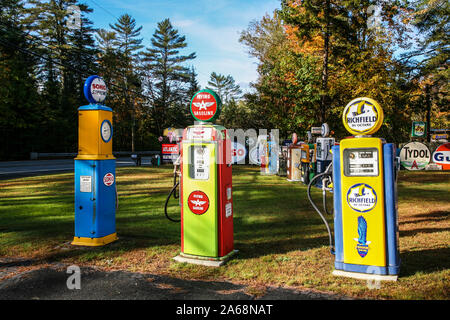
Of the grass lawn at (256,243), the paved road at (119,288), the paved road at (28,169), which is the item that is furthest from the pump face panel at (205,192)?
the paved road at (28,169)

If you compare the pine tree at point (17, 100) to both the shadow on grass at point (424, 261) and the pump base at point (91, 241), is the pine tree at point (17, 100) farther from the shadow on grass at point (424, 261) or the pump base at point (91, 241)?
the shadow on grass at point (424, 261)

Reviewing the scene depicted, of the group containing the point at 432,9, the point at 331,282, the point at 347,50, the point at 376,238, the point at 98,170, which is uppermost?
the point at 432,9

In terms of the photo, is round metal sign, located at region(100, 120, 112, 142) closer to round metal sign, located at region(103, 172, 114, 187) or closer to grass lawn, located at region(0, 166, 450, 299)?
round metal sign, located at region(103, 172, 114, 187)

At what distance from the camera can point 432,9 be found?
19.5 m

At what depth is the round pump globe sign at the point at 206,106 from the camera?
4781 millimetres

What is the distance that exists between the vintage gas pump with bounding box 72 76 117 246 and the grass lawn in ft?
1.04

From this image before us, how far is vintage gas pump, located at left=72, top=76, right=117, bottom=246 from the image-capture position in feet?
17.8

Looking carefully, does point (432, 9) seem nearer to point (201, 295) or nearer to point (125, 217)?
point (125, 217)

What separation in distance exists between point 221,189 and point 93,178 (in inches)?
84.9

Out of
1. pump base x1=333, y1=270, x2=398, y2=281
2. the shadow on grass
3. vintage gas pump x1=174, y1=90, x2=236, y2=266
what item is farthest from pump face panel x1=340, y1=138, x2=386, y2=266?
vintage gas pump x1=174, y1=90, x2=236, y2=266

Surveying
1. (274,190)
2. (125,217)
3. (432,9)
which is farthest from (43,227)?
(432,9)

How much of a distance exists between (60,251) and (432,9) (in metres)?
22.4

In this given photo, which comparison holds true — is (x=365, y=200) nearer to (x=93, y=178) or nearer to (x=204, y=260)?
(x=204, y=260)

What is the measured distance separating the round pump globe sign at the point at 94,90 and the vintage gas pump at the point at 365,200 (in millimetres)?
3799
